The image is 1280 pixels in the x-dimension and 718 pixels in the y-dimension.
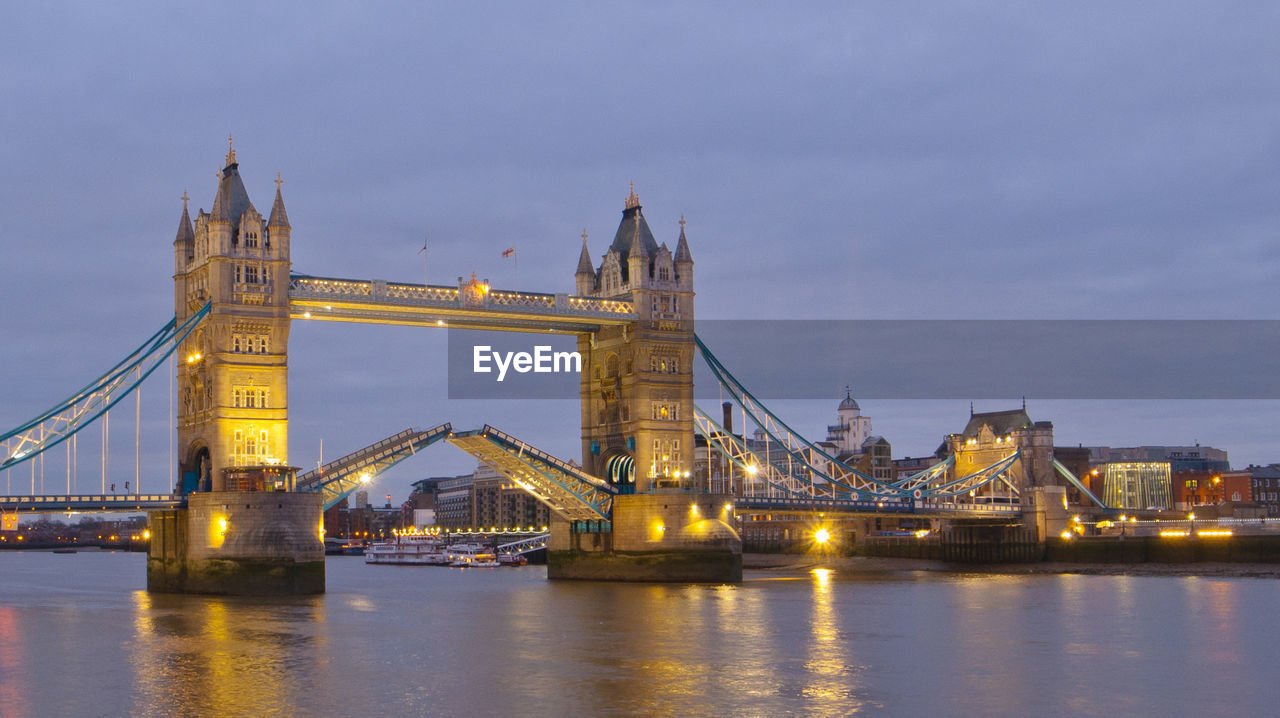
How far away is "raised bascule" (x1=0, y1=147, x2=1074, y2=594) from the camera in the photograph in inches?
2296

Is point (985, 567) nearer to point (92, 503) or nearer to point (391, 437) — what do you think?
point (391, 437)

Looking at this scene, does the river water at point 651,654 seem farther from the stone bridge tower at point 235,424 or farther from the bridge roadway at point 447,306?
the bridge roadway at point 447,306

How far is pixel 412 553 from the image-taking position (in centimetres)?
12656

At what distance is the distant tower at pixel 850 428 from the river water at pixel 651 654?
104066mm

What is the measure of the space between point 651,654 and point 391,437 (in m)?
A: 30.0

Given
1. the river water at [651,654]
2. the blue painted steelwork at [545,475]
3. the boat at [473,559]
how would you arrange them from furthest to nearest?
the boat at [473,559] < the blue painted steelwork at [545,475] < the river water at [651,654]

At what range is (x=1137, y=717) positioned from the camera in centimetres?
2792

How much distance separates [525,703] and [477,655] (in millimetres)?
8895

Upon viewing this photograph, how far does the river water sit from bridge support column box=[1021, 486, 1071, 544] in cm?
3409

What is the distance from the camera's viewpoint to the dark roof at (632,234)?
75.2m

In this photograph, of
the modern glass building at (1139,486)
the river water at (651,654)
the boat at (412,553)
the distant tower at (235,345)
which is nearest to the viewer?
the river water at (651,654)

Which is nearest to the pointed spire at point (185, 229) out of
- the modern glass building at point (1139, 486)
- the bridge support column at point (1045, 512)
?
the bridge support column at point (1045, 512)

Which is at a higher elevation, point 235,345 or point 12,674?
point 235,345

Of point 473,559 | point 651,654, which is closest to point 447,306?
point 651,654
